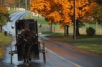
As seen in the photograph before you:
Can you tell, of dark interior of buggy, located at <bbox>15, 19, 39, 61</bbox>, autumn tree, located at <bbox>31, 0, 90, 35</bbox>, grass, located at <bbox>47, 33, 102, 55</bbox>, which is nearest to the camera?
dark interior of buggy, located at <bbox>15, 19, 39, 61</bbox>

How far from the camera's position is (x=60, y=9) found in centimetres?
5078

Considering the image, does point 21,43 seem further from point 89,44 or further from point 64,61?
point 89,44

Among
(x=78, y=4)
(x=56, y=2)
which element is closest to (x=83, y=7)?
(x=78, y=4)

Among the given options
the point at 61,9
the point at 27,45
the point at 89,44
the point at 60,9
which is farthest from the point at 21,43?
the point at 60,9

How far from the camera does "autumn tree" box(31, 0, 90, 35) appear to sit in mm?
50219

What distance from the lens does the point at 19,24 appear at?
20500 millimetres

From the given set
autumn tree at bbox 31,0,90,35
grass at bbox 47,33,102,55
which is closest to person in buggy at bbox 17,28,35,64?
grass at bbox 47,33,102,55

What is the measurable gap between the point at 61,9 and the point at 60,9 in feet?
0.86

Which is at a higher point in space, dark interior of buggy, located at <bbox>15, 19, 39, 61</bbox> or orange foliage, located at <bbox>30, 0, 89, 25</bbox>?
orange foliage, located at <bbox>30, 0, 89, 25</bbox>

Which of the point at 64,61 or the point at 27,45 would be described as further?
the point at 64,61

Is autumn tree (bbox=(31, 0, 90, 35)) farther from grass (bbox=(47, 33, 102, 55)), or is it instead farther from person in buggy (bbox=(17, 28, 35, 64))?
person in buggy (bbox=(17, 28, 35, 64))

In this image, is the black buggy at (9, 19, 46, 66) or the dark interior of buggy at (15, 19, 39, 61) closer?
the black buggy at (9, 19, 46, 66)

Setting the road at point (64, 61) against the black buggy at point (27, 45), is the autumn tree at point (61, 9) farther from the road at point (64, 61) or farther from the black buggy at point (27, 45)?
the black buggy at point (27, 45)

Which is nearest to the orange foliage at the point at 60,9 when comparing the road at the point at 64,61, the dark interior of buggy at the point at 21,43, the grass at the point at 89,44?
the grass at the point at 89,44
